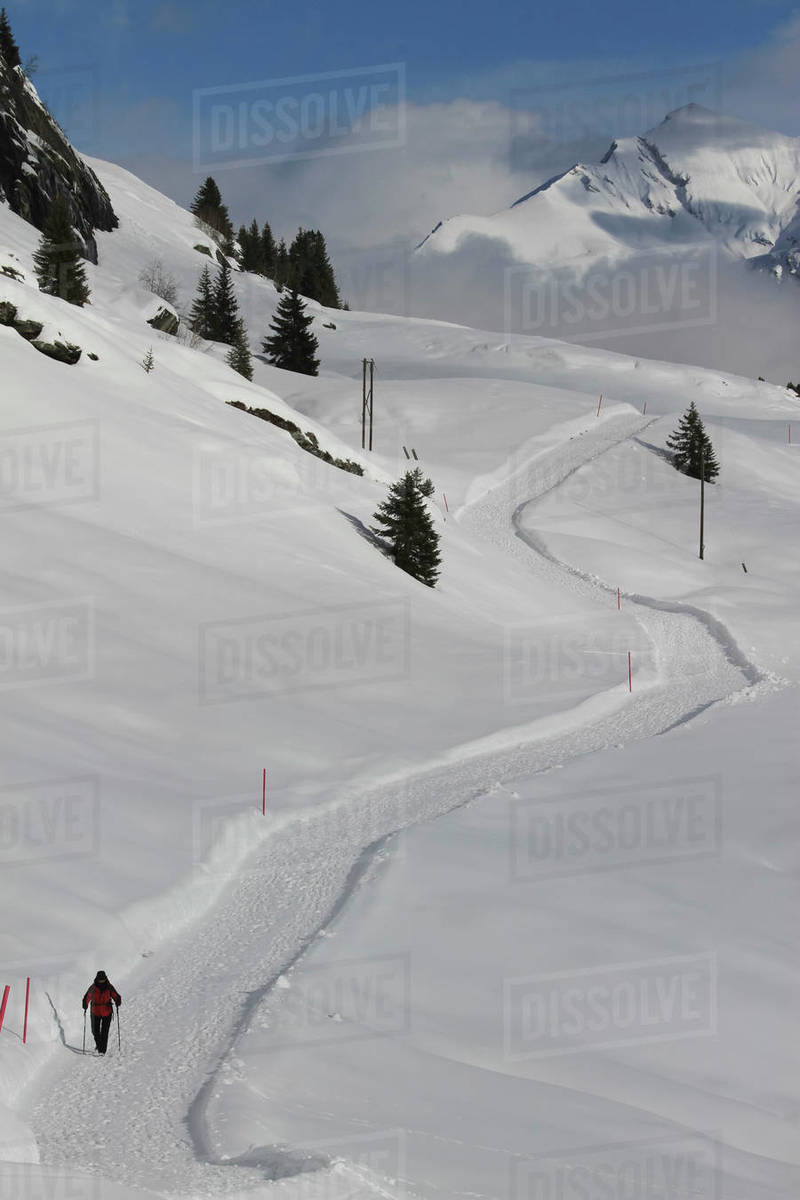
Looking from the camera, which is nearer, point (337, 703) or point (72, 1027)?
point (72, 1027)

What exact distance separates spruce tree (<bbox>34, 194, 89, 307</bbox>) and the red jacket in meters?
40.8

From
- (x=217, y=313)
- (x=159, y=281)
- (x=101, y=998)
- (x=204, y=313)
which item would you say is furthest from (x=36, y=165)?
(x=101, y=998)

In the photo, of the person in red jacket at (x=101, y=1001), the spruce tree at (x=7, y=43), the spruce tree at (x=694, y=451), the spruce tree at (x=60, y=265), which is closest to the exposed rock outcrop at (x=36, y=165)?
the spruce tree at (x=7, y=43)

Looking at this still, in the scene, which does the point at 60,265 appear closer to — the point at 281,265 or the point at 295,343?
the point at 295,343

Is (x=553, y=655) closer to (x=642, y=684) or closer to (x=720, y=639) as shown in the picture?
(x=642, y=684)

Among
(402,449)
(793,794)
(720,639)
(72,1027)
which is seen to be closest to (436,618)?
(720,639)

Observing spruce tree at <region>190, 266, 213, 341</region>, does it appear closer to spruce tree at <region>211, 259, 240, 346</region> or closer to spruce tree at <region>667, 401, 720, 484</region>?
spruce tree at <region>211, 259, 240, 346</region>

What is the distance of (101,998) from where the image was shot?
34.9 feet

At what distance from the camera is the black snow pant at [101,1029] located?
1066 cm

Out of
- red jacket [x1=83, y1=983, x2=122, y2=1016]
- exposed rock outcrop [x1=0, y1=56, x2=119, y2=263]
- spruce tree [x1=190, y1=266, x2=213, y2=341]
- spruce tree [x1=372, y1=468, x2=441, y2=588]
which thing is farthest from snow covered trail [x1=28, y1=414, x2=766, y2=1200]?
spruce tree [x1=190, y1=266, x2=213, y2=341]

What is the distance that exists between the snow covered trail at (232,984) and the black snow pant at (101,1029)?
151 mm

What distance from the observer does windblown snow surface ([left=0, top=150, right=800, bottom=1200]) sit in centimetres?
924

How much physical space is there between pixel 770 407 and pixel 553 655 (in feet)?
221

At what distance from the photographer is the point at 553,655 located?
32000 mm
